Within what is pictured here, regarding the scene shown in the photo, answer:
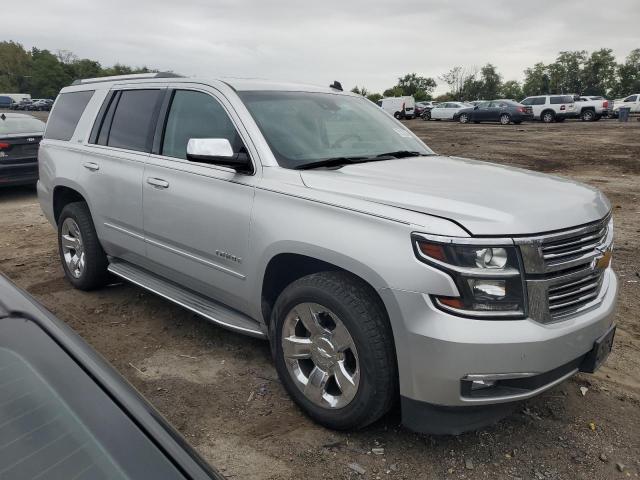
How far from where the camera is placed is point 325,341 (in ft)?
9.15

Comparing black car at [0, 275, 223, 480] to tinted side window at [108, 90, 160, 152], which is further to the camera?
tinted side window at [108, 90, 160, 152]

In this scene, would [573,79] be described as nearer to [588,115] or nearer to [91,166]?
[588,115]

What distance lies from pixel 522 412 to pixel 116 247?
128 inches

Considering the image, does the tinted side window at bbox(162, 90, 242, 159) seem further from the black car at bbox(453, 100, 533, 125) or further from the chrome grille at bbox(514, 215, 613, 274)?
the black car at bbox(453, 100, 533, 125)

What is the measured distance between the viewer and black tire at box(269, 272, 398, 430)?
252 centimetres

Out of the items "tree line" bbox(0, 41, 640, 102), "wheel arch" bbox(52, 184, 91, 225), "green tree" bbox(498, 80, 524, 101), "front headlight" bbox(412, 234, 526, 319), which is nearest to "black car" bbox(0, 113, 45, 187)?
"wheel arch" bbox(52, 184, 91, 225)

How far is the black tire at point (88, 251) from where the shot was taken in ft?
15.2

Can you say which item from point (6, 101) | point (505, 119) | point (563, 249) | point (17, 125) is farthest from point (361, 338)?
point (6, 101)

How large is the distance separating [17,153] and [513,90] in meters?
105

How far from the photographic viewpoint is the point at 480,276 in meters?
2.31

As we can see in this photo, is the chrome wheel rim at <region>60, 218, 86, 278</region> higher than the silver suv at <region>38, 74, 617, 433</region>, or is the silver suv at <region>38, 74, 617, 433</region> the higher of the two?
the silver suv at <region>38, 74, 617, 433</region>

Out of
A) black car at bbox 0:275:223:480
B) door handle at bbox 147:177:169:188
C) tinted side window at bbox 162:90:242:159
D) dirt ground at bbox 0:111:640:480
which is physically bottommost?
dirt ground at bbox 0:111:640:480

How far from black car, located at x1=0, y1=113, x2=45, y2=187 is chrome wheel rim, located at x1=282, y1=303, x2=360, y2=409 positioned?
8323 millimetres

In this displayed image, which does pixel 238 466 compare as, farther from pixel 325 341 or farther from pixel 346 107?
pixel 346 107
